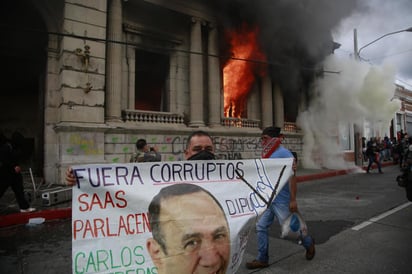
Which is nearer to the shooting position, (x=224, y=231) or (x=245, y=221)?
(x=224, y=231)

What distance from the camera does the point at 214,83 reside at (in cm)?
1207

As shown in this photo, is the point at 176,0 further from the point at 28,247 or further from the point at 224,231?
the point at 224,231

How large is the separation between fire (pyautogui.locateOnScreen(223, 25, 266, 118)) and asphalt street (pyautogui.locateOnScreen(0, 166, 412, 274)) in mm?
7983

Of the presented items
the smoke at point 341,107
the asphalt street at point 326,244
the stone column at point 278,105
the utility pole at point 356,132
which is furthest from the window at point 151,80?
the utility pole at point 356,132

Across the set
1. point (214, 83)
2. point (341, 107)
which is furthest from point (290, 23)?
point (341, 107)

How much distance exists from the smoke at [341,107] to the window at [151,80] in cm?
799

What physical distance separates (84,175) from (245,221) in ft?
3.93

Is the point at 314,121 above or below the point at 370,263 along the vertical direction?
above

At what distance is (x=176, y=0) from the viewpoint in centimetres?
1098

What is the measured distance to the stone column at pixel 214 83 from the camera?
39.2 feet

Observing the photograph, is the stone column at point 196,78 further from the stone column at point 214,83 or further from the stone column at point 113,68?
the stone column at point 113,68

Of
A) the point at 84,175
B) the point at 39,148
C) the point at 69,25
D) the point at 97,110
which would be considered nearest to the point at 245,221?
the point at 84,175

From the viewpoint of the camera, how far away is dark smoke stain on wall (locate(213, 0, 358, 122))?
12.3 metres

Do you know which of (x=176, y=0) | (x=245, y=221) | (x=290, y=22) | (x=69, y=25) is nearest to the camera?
(x=245, y=221)
